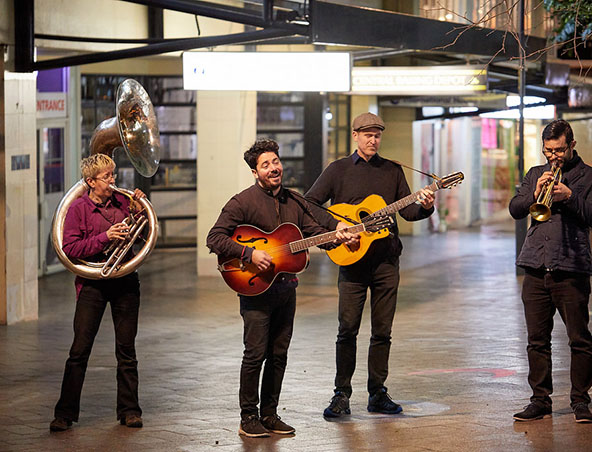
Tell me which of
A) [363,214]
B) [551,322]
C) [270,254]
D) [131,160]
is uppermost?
[131,160]

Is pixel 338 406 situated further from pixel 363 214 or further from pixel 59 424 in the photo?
pixel 59 424

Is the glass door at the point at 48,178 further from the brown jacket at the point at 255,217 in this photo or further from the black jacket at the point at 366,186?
the brown jacket at the point at 255,217

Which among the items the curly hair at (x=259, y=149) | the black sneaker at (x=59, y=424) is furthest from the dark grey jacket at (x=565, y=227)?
the black sneaker at (x=59, y=424)

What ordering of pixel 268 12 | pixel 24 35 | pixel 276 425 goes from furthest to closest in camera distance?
pixel 24 35, pixel 268 12, pixel 276 425

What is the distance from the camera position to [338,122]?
70.6ft

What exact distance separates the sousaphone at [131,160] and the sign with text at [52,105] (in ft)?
28.8

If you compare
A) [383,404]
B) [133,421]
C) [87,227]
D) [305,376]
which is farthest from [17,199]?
[383,404]

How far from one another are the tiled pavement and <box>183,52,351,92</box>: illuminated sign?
2594mm

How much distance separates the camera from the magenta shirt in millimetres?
8078

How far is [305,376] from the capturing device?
32.4ft

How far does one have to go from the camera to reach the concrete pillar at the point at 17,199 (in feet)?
41.5

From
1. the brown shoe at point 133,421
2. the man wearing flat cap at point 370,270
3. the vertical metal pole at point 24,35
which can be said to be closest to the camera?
the brown shoe at point 133,421

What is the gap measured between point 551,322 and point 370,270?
50.3 inches

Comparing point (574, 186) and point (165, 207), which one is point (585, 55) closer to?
point (165, 207)
